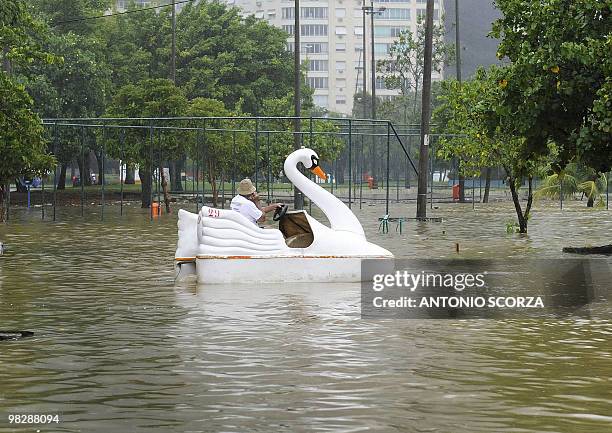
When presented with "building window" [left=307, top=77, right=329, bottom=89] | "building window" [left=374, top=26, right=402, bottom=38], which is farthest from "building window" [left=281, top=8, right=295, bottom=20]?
"building window" [left=374, top=26, right=402, bottom=38]

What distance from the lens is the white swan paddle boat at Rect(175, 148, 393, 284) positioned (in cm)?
1897

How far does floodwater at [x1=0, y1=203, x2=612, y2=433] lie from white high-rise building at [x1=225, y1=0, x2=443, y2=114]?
158 m

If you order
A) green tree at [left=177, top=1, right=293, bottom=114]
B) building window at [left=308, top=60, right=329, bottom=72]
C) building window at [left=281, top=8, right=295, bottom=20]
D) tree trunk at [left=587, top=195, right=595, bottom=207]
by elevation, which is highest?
building window at [left=281, top=8, right=295, bottom=20]

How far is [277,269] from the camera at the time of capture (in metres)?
19.2

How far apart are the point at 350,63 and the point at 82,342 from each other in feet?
556

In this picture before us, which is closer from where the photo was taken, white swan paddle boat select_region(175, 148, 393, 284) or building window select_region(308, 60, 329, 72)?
white swan paddle boat select_region(175, 148, 393, 284)

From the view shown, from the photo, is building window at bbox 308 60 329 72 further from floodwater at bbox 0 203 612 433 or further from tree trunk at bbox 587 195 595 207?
floodwater at bbox 0 203 612 433

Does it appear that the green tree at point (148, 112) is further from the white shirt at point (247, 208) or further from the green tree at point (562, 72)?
the white shirt at point (247, 208)

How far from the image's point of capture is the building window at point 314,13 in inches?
6939

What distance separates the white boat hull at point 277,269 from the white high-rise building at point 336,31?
157 m

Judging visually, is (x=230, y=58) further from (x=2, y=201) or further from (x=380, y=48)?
(x=380, y=48)

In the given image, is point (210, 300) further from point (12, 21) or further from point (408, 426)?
point (12, 21)

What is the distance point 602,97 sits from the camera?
22.1 meters

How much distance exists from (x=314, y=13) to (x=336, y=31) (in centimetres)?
409
